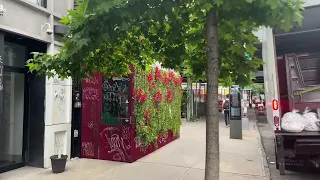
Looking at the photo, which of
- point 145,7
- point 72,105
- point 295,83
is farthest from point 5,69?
point 295,83

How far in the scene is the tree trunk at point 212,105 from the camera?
3584mm

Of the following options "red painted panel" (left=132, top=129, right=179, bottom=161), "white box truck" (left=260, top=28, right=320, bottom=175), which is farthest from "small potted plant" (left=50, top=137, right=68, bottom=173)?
"white box truck" (left=260, top=28, right=320, bottom=175)

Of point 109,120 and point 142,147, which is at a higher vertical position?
point 109,120

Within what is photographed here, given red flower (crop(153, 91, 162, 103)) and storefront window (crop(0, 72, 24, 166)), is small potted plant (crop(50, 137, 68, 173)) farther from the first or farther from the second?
red flower (crop(153, 91, 162, 103))

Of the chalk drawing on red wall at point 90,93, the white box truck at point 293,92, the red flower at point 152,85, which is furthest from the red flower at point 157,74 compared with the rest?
the white box truck at point 293,92

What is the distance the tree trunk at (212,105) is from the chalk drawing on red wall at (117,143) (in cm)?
442

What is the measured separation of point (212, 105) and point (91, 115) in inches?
205

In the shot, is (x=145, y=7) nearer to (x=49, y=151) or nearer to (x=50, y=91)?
(x=50, y=91)

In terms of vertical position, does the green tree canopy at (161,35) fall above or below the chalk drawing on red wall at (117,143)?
above

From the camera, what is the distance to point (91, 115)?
8203 millimetres

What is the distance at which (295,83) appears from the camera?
6688 mm

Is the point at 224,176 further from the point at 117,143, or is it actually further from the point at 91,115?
the point at 91,115

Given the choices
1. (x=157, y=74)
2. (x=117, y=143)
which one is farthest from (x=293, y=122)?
(x=157, y=74)

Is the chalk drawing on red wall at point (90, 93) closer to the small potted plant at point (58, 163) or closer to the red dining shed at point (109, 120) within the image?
the red dining shed at point (109, 120)
